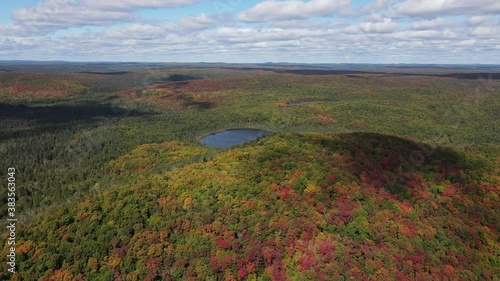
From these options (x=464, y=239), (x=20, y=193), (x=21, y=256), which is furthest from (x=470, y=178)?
(x=20, y=193)

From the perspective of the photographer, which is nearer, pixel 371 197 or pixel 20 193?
pixel 371 197

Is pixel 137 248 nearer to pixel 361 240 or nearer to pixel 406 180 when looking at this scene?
pixel 361 240

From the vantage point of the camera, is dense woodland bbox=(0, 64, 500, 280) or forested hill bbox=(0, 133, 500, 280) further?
dense woodland bbox=(0, 64, 500, 280)

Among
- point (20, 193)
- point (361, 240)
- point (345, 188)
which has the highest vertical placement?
point (345, 188)

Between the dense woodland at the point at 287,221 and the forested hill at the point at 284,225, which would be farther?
the dense woodland at the point at 287,221

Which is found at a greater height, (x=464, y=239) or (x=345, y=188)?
(x=345, y=188)

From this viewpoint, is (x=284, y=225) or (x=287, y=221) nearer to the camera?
(x=284, y=225)

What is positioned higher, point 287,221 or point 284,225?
point 287,221

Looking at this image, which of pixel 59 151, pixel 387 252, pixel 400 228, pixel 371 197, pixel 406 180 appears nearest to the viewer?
pixel 387 252
